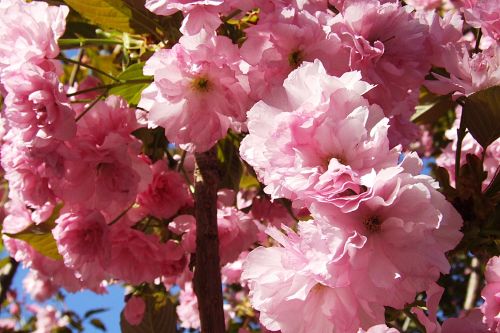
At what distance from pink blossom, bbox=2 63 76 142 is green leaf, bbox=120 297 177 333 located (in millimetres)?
565

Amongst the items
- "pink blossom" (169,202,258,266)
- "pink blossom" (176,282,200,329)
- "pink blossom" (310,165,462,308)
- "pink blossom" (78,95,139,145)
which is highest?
"pink blossom" (310,165,462,308)

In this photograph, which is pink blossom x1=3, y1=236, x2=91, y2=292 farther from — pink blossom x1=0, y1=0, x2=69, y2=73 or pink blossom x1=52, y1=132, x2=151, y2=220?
pink blossom x1=0, y1=0, x2=69, y2=73

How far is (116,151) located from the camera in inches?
49.9

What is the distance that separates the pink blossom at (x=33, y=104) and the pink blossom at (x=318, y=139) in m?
0.38

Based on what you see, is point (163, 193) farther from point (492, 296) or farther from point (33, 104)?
point (492, 296)

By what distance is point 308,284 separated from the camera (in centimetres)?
84

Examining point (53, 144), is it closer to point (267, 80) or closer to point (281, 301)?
point (267, 80)

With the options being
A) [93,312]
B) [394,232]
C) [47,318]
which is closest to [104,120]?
[394,232]

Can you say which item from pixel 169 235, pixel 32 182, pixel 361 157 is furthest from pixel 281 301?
pixel 169 235

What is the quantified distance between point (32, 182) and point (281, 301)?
58cm

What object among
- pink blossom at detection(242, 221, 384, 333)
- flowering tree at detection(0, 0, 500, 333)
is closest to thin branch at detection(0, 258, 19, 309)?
flowering tree at detection(0, 0, 500, 333)

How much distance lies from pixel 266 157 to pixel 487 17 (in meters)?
0.57

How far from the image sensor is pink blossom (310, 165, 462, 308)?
0.77m

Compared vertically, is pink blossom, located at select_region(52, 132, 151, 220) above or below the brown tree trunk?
above
